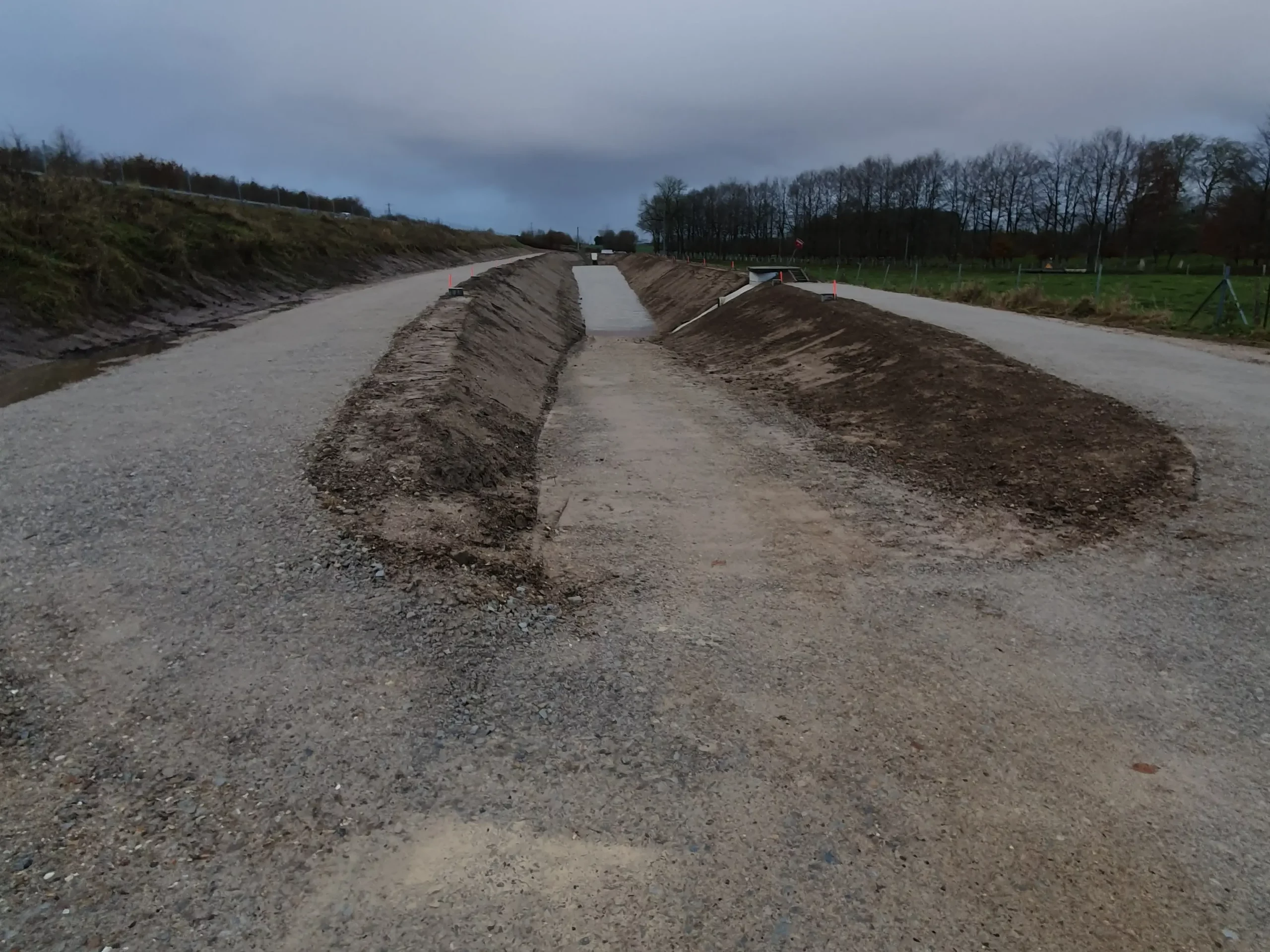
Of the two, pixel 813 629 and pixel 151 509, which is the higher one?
pixel 151 509

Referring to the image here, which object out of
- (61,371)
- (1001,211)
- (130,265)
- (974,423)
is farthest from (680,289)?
(1001,211)

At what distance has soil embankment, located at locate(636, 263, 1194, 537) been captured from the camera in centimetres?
730

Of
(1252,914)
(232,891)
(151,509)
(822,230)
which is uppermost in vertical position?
(822,230)

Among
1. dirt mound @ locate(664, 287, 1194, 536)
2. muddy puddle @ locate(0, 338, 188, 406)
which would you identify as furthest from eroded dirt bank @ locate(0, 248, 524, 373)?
dirt mound @ locate(664, 287, 1194, 536)

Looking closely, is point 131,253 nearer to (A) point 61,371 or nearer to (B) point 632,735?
(A) point 61,371

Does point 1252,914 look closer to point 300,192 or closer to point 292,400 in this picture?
point 292,400

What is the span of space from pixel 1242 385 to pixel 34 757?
13.3 m

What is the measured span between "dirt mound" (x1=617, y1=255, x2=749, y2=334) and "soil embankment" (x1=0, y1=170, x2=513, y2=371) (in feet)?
41.6

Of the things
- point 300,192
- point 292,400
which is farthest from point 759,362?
point 300,192

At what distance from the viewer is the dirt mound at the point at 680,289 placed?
28453 millimetres

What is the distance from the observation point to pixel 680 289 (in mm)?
35469

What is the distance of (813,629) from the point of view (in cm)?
514

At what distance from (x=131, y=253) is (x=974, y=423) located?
19543 mm

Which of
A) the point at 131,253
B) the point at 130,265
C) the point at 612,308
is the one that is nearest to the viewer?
the point at 130,265
